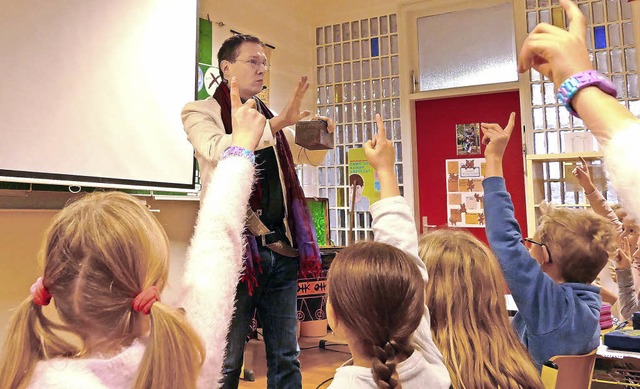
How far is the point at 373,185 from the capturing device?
4.85 meters

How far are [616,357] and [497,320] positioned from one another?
65 centimetres

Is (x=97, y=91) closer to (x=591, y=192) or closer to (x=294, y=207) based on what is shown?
(x=294, y=207)

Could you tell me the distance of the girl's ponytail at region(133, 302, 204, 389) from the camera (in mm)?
714

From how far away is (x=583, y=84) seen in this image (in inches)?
23.7

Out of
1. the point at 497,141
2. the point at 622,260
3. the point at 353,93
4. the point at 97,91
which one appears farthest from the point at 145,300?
the point at 353,93

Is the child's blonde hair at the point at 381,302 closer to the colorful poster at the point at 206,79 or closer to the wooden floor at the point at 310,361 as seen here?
the wooden floor at the point at 310,361

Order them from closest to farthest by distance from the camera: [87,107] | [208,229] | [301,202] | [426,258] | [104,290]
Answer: [104,290]
[208,229]
[426,258]
[301,202]
[87,107]

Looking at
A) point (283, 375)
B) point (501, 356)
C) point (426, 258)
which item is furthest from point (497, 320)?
point (283, 375)

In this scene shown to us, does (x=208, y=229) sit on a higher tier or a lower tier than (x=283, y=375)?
higher

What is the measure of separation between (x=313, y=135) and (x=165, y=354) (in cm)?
131

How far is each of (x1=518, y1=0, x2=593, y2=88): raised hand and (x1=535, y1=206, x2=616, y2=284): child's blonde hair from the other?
91 cm

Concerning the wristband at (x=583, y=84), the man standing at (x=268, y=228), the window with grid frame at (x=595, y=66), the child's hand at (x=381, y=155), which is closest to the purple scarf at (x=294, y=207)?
the man standing at (x=268, y=228)

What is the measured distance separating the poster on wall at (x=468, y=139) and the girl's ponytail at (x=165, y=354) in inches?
167

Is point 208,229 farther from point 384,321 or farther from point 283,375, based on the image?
point 283,375
